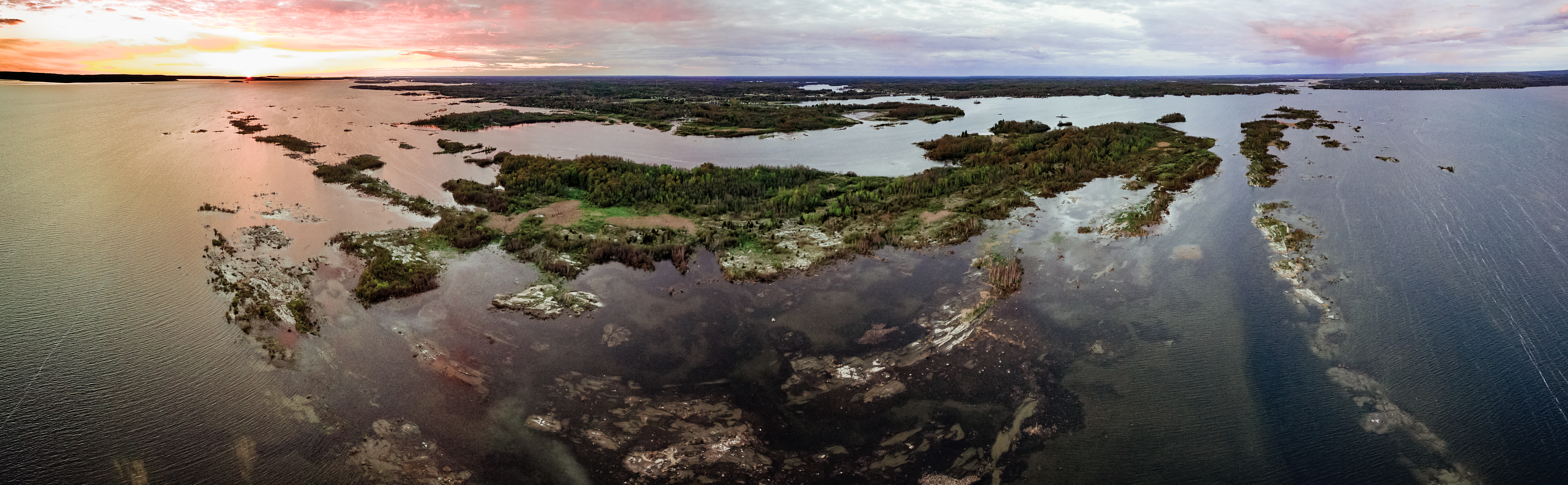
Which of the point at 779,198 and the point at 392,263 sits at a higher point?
the point at 779,198

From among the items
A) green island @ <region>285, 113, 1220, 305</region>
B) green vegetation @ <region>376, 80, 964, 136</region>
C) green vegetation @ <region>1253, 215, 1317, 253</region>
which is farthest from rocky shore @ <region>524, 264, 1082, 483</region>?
green vegetation @ <region>376, 80, 964, 136</region>

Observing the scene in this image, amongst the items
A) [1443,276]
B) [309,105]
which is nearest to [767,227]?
[1443,276]

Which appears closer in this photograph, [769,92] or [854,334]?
[854,334]

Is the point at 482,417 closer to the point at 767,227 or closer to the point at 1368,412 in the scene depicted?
the point at 767,227

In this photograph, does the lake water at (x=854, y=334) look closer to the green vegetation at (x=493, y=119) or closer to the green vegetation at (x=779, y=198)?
the green vegetation at (x=779, y=198)

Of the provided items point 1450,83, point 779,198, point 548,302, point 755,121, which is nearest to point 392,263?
point 548,302

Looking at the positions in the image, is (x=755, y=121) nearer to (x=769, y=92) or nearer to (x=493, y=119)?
(x=493, y=119)
